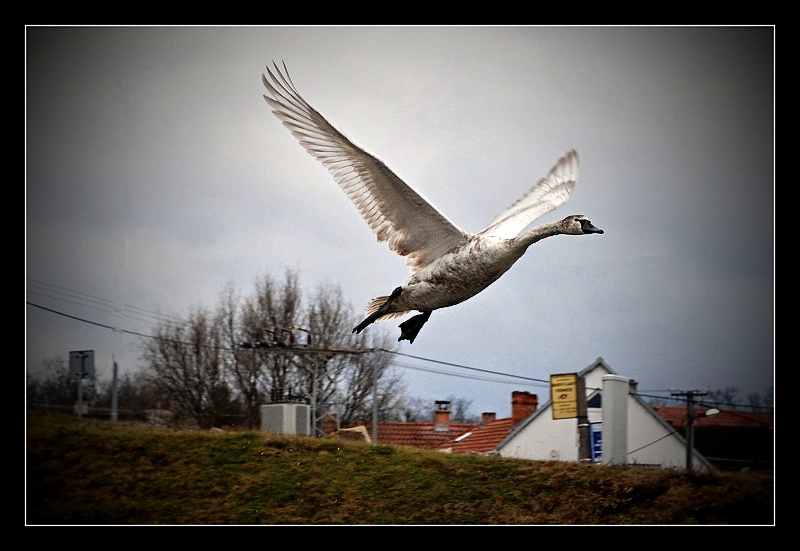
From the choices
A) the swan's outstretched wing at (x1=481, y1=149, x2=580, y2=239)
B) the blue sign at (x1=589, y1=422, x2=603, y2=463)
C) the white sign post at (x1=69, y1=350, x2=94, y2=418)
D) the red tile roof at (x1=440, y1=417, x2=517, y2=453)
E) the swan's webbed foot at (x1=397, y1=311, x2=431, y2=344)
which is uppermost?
the swan's outstretched wing at (x1=481, y1=149, x2=580, y2=239)

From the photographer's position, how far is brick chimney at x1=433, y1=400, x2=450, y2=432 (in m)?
18.5

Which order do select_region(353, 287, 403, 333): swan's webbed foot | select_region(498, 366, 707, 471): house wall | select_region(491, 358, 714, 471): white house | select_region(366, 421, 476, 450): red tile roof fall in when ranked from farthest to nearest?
select_region(366, 421, 476, 450): red tile roof < select_region(498, 366, 707, 471): house wall < select_region(491, 358, 714, 471): white house < select_region(353, 287, 403, 333): swan's webbed foot

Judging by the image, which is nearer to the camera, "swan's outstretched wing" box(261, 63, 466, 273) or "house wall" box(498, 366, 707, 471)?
"swan's outstretched wing" box(261, 63, 466, 273)

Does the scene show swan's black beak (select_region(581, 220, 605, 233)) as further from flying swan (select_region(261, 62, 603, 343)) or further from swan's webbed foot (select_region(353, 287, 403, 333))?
swan's webbed foot (select_region(353, 287, 403, 333))

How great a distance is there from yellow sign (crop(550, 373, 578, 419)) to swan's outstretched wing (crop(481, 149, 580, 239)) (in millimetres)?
2978

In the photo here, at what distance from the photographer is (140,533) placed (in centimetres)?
1052

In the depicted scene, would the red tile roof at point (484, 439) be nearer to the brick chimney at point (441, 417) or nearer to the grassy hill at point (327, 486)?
the brick chimney at point (441, 417)

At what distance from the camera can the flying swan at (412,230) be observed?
8.55 meters

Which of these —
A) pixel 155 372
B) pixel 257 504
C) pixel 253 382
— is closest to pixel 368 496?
pixel 257 504

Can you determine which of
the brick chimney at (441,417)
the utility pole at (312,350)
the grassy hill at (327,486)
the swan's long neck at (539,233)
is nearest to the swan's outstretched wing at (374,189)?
the swan's long neck at (539,233)

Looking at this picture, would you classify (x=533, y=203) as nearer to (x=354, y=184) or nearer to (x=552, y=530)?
(x=354, y=184)

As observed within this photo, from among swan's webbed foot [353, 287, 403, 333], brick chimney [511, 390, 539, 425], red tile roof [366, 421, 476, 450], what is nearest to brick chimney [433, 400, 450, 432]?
red tile roof [366, 421, 476, 450]

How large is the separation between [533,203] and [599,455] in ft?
16.8

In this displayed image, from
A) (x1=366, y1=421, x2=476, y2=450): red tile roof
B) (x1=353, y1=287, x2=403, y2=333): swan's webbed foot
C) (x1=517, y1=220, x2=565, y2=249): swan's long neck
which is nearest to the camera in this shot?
(x1=517, y1=220, x2=565, y2=249): swan's long neck
